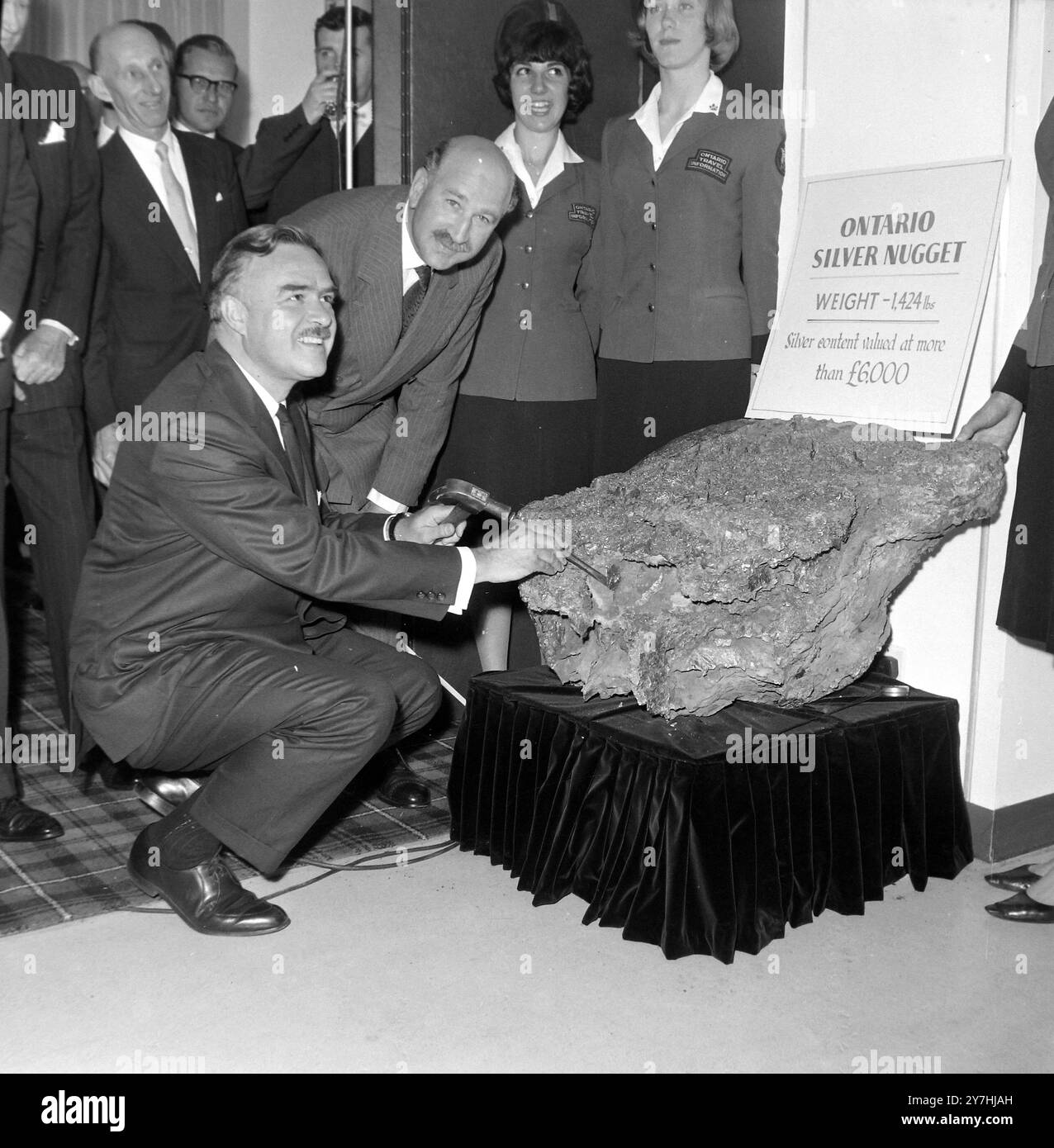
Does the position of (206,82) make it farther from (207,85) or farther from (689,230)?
(689,230)

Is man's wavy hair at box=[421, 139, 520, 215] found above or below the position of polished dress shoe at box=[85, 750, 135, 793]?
above

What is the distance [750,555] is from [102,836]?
1.70 meters

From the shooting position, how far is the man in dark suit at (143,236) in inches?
129

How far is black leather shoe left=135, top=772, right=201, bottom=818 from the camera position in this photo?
3086mm

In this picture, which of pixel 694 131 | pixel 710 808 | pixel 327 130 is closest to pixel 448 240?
pixel 694 131

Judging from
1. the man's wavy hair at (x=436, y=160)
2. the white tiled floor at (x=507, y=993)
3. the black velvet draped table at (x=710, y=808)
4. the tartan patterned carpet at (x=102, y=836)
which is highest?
the man's wavy hair at (x=436, y=160)

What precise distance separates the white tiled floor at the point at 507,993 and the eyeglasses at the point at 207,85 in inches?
110

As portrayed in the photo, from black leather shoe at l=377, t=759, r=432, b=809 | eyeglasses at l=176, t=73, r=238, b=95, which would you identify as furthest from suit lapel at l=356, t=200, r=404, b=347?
eyeglasses at l=176, t=73, r=238, b=95

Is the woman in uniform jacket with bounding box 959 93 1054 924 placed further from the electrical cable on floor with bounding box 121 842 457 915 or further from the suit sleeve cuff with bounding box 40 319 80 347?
the suit sleeve cuff with bounding box 40 319 80 347

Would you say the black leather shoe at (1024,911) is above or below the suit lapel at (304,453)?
below

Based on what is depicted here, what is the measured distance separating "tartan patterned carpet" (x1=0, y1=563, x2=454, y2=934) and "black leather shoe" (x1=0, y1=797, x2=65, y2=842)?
20mm

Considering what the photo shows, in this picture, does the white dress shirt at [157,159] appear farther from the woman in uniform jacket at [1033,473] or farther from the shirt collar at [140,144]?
the woman in uniform jacket at [1033,473]

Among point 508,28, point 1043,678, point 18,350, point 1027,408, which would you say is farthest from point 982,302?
point 18,350

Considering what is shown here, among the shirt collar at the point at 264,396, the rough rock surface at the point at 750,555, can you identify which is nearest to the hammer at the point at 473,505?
the rough rock surface at the point at 750,555
